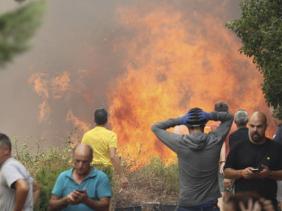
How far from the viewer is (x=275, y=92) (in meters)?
17.3

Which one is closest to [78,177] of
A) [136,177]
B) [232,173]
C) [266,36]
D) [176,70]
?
[232,173]

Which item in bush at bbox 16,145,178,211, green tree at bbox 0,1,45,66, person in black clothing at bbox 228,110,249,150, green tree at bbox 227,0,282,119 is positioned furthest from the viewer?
green tree at bbox 227,0,282,119

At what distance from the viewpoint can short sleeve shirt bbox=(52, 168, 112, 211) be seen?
282 inches

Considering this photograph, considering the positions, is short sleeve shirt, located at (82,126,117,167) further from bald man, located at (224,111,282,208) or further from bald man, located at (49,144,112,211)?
bald man, located at (49,144,112,211)

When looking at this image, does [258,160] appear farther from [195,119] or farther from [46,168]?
[46,168]

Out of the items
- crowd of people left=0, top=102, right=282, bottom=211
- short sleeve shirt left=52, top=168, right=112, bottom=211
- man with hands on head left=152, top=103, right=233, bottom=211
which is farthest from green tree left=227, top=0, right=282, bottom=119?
short sleeve shirt left=52, top=168, right=112, bottom=211

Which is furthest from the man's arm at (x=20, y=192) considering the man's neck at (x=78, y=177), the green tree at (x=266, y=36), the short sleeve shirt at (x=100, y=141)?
the green tree at (x=266, y=36)

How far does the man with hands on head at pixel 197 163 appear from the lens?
7680 mm

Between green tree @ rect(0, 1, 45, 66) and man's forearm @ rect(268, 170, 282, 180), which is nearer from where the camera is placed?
green tree @ rect(0, 1, 45, 66)

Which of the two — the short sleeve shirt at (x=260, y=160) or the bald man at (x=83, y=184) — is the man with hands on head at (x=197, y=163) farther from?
the bald man at (x=83, y=184)

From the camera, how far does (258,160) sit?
777 cm

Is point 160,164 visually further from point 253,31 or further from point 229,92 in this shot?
point 229,92

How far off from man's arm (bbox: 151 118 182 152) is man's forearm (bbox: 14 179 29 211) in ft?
5.03

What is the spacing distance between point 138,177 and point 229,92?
11.9 m
